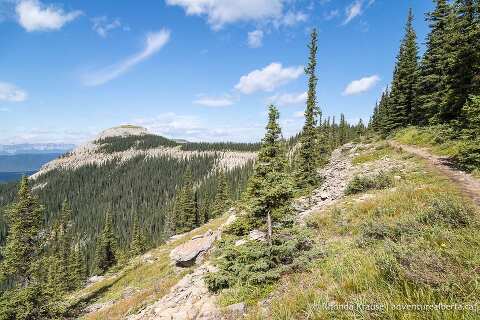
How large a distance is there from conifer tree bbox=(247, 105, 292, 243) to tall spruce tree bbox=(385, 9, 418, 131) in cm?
3747

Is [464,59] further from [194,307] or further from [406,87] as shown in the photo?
[194,307]

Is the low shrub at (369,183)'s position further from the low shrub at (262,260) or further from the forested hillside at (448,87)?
the low shrub at (262,260)

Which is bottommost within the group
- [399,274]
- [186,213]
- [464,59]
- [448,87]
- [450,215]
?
[186,213]

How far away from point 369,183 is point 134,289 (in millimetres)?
21114

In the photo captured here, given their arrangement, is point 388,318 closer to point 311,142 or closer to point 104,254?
point 311,142

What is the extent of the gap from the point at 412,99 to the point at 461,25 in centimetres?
1623

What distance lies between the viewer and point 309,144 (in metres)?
27.9

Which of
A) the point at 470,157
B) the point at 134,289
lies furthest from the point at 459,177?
the point at 134,289

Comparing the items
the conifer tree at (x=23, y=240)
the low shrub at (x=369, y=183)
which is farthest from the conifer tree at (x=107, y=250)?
the low shrub at (x=369, y=183)

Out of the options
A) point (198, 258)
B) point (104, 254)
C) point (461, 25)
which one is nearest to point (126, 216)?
point (104, 254)

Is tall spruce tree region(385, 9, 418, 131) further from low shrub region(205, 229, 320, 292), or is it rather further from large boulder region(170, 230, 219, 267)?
low shrub region(205, 229, 320, 292)

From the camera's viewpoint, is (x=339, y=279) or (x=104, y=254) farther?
(x=104, y=254)

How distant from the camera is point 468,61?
24.1 meters

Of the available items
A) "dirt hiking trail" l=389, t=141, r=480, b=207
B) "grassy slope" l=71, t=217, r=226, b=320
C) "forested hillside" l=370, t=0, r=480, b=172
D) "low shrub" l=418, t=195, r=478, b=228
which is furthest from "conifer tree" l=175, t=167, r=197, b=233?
"low shrub" l=418, t=195, r=478, b=228
